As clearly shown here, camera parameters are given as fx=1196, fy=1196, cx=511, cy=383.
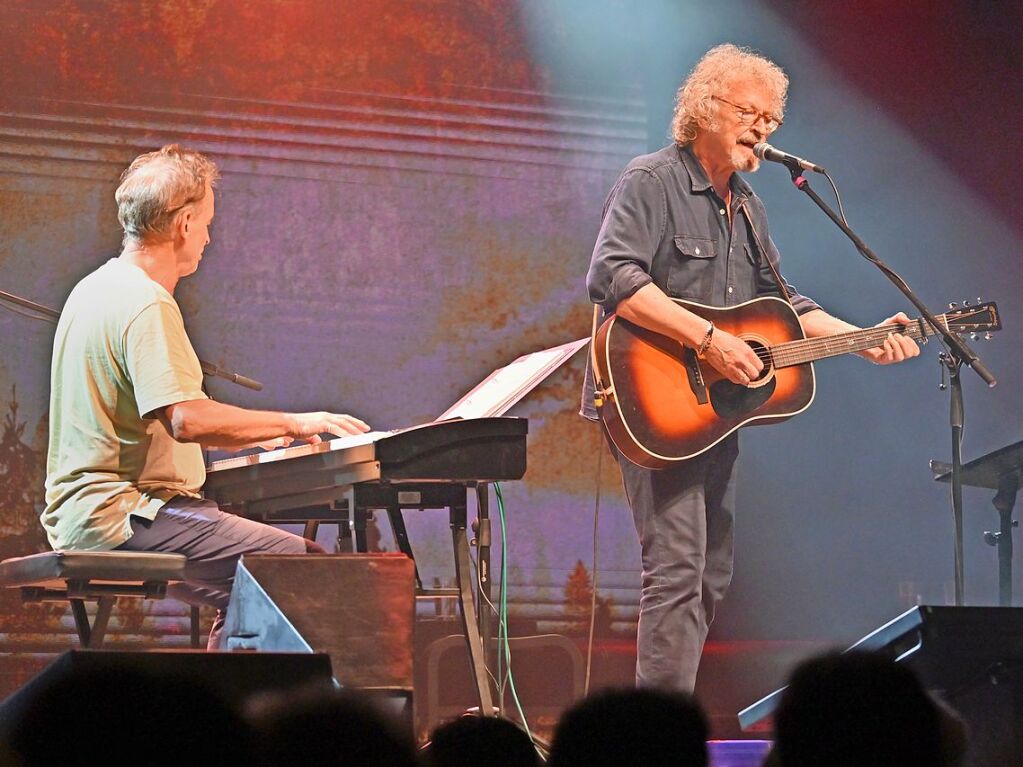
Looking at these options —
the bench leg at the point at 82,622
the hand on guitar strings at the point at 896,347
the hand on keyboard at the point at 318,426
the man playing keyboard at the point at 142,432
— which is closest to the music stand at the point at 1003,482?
the hand on guitar strings at the point at 896,347

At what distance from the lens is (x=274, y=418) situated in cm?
289

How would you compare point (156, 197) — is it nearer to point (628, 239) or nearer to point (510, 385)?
point (510, 385)

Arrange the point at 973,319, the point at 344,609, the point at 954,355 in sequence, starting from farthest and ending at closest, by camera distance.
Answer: the point at 973,319 < the point at 954,355 < the point at 344,609

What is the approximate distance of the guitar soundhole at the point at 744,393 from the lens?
3359 millimetres

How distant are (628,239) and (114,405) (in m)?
1.44

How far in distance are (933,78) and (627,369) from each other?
324 cm

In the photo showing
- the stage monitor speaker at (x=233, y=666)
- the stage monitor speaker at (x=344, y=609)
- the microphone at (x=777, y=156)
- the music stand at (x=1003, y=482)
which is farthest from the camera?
the music stand at (x=1003, y=482)

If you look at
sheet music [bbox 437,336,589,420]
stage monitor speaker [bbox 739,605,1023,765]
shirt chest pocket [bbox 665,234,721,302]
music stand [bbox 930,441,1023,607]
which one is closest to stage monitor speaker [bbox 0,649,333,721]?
stage monitor speaker [bbox 739,605,1023,765]

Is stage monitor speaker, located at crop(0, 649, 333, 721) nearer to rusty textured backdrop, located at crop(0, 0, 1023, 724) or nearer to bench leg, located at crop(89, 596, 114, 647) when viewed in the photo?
bench leg, located at crop(89, 596, 114, 647)

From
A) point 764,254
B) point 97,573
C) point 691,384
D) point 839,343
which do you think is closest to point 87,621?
point 97,573

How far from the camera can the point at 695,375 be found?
3342mm

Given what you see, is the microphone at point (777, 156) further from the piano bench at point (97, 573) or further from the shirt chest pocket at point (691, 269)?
the piano bench at point (97, 573)

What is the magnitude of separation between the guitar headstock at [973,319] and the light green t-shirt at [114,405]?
233 centimetres

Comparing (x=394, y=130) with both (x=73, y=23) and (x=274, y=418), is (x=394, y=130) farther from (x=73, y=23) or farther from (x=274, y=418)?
(x=274, y=418)
